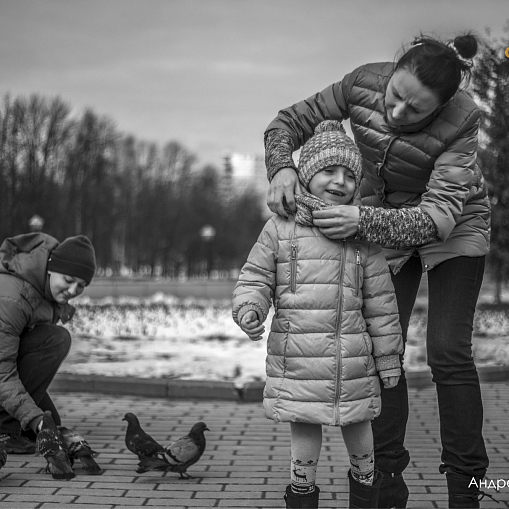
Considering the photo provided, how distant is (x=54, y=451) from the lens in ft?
12.9

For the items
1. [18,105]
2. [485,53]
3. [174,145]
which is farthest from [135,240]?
[485,53]

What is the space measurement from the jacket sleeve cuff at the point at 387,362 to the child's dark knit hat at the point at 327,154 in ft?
2.20

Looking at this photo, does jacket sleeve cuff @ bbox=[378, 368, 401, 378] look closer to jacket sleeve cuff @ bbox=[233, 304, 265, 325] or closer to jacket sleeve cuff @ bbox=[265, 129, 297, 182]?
jacket sleeve cuff @ bbox=[233, 304, 265, 325]

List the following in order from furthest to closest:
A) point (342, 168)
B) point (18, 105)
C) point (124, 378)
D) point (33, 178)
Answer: point (18, 105) < point (33, 178) < point (124, 378) < point (342, 168)

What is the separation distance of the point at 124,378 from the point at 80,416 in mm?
986

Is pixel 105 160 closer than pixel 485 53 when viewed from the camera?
No

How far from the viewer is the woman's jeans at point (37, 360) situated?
14.8 feet

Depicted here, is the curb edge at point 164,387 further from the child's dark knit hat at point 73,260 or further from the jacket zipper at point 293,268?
the jacket zipper at point 293,268

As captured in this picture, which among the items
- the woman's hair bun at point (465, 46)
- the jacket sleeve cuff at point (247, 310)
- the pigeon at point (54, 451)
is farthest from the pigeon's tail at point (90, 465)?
the woman's hair bun at point (465, 46)

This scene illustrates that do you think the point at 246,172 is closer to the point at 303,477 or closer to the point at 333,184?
the point at 333,184

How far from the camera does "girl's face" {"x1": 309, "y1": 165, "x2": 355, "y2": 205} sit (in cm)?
306

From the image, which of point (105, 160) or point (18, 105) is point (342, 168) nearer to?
point (18, 105)

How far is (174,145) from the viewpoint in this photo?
226ft

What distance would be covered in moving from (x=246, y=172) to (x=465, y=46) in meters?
123
